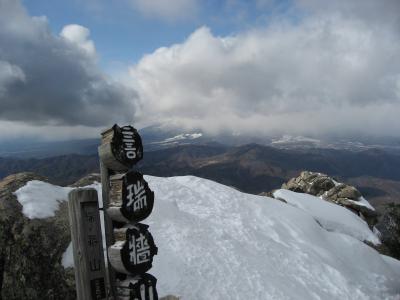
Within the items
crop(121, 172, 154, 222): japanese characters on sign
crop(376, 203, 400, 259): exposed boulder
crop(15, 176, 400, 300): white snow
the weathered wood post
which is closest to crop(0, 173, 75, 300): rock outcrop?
crop(15, 176, 400, 300): white snow

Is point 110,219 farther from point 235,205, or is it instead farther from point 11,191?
point 235,205

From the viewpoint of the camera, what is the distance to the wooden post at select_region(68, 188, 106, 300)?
6941 millimetres

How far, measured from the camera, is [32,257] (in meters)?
11.2

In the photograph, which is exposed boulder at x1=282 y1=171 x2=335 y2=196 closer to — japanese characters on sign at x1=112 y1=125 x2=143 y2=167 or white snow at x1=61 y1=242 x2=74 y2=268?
white snow at x1=61 y1=242 x2=74 y2=268

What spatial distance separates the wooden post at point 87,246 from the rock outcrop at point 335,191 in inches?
1510

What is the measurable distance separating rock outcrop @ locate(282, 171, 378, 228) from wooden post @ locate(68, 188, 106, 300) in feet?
126

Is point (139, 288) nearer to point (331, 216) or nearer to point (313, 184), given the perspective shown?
point (331, 216)

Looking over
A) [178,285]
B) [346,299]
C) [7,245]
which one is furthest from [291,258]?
[7,245]

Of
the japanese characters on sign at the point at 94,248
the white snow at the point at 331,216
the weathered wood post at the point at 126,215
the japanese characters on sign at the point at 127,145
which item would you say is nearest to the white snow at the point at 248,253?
the white snow at the point at 331,216

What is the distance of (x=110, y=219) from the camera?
7727mm

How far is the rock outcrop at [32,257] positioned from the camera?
10.7m

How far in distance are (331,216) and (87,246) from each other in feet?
89.8

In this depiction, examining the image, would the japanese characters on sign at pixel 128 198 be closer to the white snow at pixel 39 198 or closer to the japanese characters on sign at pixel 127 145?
the japanese characters on sign at pixel 127 145

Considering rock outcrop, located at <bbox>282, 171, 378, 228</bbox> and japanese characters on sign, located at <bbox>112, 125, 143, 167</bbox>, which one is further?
rock outcrop, located at <bbox>282, 171, 378, 228</bbox>
